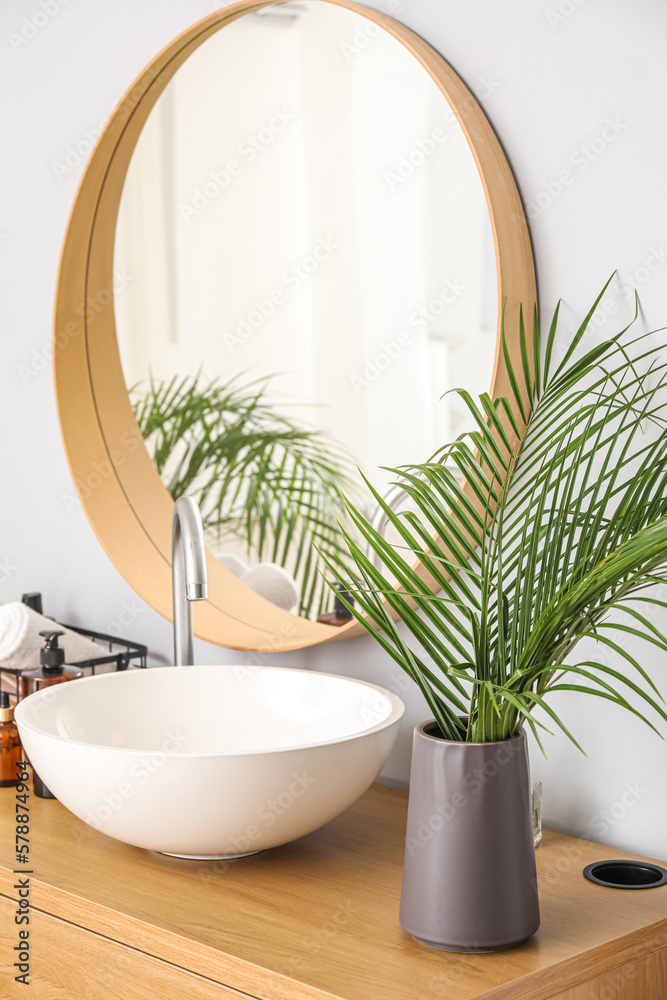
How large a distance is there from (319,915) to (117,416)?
0.98 metres

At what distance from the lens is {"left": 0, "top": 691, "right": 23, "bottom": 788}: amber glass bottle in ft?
4.40

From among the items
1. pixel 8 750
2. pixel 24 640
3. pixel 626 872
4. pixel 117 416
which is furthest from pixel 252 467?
pixel 626 872

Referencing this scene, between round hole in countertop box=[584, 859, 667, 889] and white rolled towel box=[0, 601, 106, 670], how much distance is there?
79 centimetres

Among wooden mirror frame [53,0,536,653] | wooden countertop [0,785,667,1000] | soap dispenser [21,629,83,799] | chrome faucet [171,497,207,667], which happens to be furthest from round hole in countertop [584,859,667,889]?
soap dispenser [21,629,83,799]

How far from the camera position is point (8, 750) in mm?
1343

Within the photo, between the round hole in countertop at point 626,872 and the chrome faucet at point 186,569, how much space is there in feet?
1.83

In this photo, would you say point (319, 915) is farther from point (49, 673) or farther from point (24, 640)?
point (24, 640)

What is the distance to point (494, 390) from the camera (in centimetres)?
114

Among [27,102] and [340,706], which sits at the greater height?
[27,102]

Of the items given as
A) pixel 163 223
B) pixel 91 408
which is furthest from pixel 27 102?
pixel 91 408

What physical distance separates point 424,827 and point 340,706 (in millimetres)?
396

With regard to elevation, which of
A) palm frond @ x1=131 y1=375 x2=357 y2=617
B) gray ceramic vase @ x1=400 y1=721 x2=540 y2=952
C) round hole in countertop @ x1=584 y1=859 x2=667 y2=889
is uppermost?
palm frond @ x1=131 y1=375 x2=357 y2=617

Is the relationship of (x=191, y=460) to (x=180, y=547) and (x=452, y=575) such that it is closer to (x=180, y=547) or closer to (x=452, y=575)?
(x=180, y=547)

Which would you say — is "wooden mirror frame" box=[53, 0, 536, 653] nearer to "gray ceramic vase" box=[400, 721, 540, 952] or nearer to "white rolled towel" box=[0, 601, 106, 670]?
"white rolled towel" box=[0, 601, 106, 670]
